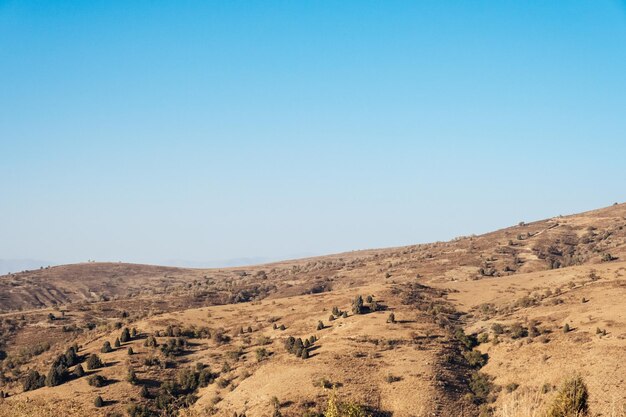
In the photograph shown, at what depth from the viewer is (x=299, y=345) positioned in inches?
2285

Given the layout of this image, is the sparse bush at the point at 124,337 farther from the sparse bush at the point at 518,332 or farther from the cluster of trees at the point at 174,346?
the sparse bush at the point at 518,332

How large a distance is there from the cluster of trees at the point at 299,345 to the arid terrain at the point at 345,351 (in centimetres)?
24

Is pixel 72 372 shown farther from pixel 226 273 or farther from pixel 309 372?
pixel 226 273

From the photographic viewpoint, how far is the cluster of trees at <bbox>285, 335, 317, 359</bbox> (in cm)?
5575

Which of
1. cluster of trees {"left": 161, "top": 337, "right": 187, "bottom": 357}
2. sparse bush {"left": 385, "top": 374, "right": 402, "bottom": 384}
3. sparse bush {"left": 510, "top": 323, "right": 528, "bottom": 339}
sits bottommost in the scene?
sparse bush {"left": 385, "top": 374, "right": 402, "bottom": 384}

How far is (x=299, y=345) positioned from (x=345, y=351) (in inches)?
226

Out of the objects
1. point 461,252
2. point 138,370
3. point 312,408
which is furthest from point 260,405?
point 461,252

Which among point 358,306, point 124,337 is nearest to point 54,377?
point 124,337

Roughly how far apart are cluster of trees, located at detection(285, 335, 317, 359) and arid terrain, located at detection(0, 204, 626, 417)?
9.3 inches

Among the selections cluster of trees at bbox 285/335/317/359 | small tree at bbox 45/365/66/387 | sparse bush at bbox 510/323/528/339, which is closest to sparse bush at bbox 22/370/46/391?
small tree at bbox 45/365/66/387

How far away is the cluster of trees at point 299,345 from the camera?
183ft

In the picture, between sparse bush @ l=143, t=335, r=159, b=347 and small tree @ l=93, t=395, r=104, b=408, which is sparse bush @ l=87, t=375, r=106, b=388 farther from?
sparse bush @ l=143, t=335, r=159, b=347

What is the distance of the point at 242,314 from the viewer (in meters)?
78.2

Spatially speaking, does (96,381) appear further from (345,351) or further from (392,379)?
(392,379)
